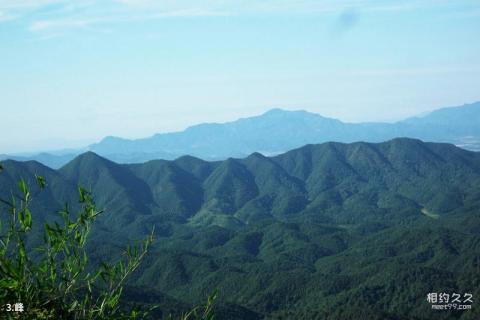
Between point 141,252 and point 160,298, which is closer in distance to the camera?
point 141,252

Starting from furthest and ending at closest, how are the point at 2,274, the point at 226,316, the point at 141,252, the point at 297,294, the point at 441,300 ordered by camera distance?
the point at 297,294
the point at 441,300
the point at 226,316
the point at 141,252
the point at 2,274

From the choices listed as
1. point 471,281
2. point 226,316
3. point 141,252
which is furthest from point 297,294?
point 141,252

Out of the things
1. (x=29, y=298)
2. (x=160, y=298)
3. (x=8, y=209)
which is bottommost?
(x=160, y=298)

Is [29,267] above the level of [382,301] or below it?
above

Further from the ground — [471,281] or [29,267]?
[29,267]

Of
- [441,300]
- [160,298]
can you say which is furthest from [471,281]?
[160,298]

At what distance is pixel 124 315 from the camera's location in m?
11.2

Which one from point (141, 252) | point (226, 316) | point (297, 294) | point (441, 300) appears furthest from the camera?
point (297, 294)

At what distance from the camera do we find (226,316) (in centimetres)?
15275

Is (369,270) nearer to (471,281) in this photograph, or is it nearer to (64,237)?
(471,281)

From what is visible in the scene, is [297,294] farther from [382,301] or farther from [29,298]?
[29,298]

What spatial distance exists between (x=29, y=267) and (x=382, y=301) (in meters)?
175

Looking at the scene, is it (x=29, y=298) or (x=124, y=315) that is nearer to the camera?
(x=29, y=298)

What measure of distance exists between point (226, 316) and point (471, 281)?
7742cm
